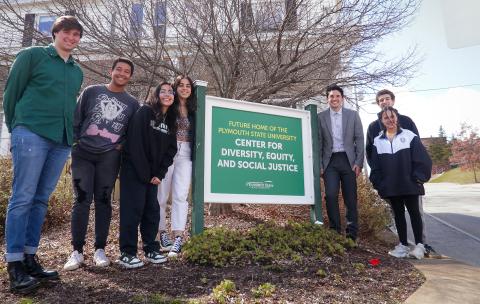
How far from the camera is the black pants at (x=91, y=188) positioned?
3254 millimetres

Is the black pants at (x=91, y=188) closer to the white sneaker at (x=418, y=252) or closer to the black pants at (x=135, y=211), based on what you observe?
the black pants at (x=135, y=211)

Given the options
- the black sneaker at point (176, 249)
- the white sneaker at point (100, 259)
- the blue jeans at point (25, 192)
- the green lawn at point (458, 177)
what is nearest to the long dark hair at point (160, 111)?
the blue jeans at point (25, 192)

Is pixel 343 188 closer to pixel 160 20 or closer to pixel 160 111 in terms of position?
pixel 160 111

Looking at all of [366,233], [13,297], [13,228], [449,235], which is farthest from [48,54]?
[449,235]

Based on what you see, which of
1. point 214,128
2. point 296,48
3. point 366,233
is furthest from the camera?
point 296,48

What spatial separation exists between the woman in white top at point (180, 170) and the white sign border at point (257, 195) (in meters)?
0.20

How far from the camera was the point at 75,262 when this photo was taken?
127 inches

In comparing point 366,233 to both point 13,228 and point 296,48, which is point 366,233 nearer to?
point 296,48

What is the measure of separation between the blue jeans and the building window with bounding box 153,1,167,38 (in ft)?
12.0

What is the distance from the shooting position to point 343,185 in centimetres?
452

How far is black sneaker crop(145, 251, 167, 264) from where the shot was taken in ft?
10.9

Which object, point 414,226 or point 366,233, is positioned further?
point 366,233

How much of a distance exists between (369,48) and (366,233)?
127 inches

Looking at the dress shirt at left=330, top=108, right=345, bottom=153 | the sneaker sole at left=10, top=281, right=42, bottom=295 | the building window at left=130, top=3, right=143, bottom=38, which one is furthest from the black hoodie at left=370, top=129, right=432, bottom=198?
the building window at left=130, top=3, right=143, bottom=38
